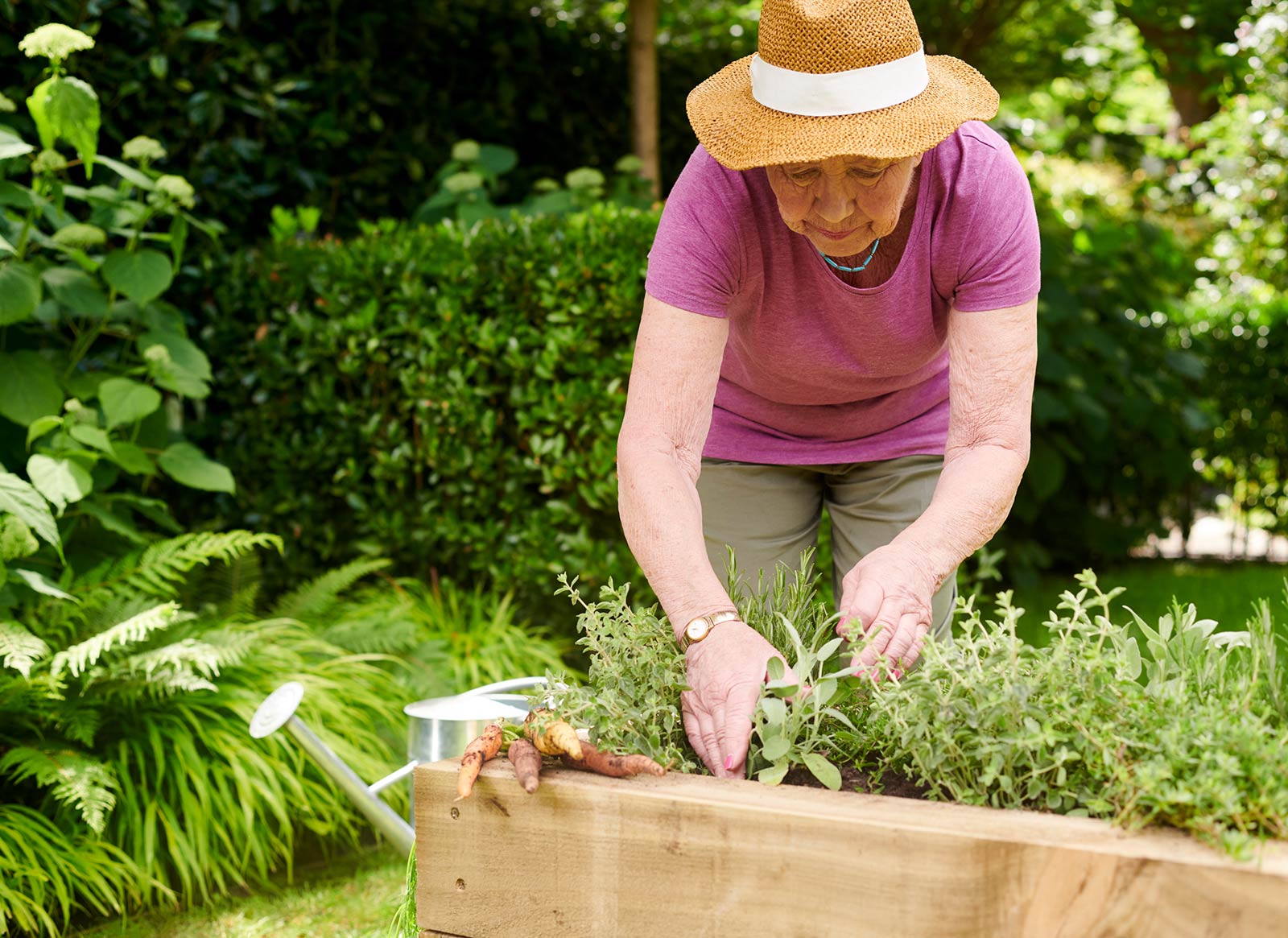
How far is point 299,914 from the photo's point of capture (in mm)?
2803

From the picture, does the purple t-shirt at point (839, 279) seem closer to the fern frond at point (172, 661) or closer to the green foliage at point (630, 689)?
the green foliage at point (630, 689)

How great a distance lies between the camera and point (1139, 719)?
1.22 meters

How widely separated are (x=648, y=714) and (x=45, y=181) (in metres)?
2.54

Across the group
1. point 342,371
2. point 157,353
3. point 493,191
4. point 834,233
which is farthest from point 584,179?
point 834,233

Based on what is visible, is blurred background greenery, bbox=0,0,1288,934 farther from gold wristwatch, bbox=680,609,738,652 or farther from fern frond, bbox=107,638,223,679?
gold wristwatch, bbox=680,609,738,652

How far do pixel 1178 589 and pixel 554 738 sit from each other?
18.6 feet

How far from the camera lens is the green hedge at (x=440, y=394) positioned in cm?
372

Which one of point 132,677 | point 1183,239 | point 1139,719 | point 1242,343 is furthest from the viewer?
point 1183,239

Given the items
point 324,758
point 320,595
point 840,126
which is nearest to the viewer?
point 840,126

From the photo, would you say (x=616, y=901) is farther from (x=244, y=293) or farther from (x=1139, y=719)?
(x=244, y=293)

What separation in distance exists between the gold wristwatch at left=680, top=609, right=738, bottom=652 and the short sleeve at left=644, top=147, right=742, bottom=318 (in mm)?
465

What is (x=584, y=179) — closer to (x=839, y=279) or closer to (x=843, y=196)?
(x=839, y=279)

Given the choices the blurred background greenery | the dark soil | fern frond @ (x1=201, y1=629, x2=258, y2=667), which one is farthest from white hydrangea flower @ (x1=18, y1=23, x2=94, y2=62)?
the dark soil

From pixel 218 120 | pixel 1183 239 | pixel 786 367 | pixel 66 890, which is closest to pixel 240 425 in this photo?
pixel 218 120
